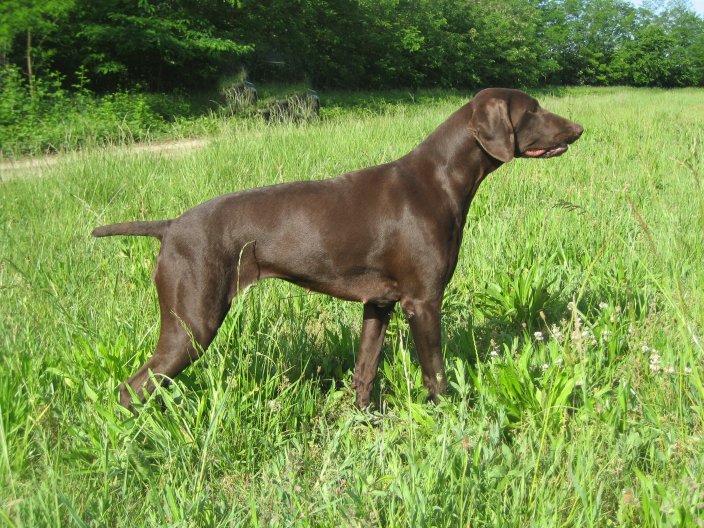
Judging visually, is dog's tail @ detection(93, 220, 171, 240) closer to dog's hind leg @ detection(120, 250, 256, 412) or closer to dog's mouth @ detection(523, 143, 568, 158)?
dog's hind leg @ detection(120, 250, 256, 412)

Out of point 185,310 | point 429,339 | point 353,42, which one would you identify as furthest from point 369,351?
point 353,42

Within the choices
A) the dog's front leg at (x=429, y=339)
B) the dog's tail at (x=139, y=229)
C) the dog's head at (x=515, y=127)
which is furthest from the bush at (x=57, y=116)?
the dog's front leg at (x=429, y=339)

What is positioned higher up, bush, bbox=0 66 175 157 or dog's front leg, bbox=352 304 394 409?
dog's front leg, bbox=352 304 394 409

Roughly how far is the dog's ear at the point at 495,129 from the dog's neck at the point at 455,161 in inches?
1.9

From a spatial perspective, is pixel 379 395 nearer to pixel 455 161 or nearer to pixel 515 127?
pixel 455 161

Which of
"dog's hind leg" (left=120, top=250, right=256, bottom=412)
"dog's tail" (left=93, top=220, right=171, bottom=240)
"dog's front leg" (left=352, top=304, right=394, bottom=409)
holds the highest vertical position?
"dog's tail" (left=93, top=220, right=171, bottom=240)

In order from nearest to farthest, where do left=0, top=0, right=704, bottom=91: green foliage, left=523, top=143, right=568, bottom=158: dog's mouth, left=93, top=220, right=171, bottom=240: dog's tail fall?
left=93, top=220, right=171, bottom=240: dog's tail < left=523, top=143, right=568, bottom=158: dog's mouth < left=0, top=0, right=704, bottom=91: green foliage

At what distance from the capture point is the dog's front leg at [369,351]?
3205 millimetres

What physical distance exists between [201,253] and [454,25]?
34.2m

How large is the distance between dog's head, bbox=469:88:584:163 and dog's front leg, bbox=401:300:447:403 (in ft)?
2.56

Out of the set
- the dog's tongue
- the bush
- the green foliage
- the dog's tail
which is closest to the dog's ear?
the dog's tongue

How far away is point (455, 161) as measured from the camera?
3.03 metres

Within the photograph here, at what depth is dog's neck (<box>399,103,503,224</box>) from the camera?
3.00m

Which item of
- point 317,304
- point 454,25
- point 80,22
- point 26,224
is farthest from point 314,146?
point 454,25
